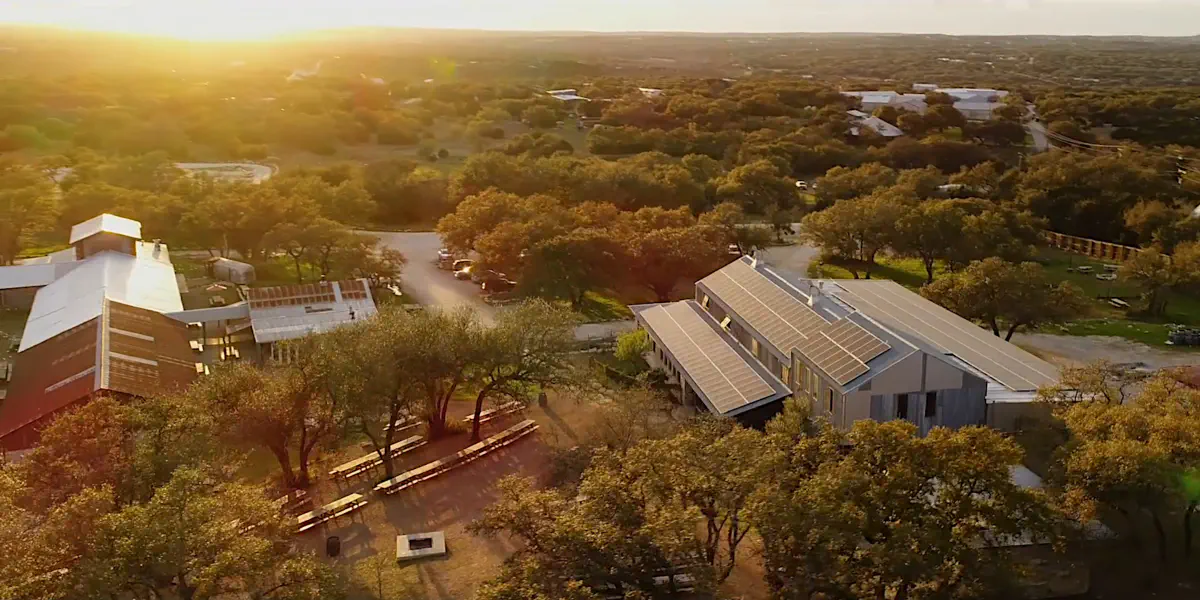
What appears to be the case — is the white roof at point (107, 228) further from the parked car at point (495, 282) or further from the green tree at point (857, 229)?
the green tree at point (857, 229)

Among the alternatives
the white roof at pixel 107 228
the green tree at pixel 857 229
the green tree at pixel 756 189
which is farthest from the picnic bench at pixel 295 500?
the green tree at pixel 756 189

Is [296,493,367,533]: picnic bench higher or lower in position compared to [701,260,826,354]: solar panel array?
lower

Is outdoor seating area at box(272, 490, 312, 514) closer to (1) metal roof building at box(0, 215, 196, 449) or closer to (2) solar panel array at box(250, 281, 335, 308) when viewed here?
(1) metal roof building at box(0, 215, 196, 449)

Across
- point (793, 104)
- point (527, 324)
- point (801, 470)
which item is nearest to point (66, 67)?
point (793, 104)

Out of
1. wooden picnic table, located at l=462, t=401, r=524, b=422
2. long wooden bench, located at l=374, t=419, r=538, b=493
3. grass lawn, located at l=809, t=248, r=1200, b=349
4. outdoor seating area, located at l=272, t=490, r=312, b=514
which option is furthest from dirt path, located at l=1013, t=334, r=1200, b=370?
outdoor seating area, located at l=272, t=490, r=312, b=514

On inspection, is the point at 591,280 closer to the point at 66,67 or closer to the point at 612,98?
the point at 612,98
